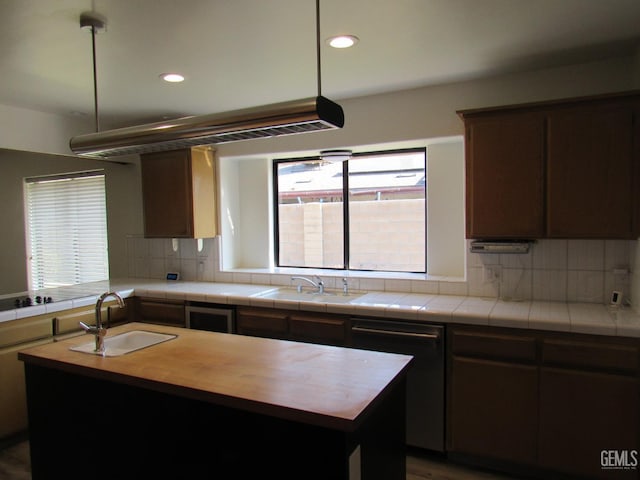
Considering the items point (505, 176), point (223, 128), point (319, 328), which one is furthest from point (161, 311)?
point (505, 176)

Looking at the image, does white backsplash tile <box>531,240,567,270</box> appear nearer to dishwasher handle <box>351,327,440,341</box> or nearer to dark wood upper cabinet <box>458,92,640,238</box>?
dark wood upper cabinet <box>458,92,640,238</box>

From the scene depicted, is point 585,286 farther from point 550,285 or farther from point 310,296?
point 310,296

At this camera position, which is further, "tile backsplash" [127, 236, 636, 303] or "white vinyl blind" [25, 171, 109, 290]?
"white vinyl blind" [25, 171, 109, 290]

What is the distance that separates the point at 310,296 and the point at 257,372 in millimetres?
1758

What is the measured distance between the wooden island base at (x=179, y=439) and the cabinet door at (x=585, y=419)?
102cm

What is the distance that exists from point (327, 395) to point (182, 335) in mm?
1170

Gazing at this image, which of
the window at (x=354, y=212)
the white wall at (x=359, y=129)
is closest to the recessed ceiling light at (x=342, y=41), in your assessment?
the white wall at (x=359, y=129)

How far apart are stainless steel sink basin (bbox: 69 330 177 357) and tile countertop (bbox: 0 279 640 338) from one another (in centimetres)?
99

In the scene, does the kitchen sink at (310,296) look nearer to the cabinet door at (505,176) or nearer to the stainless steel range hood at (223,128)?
the cabinet door at (505,176)

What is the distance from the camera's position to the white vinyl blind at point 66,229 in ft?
12.2

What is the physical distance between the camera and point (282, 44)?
7.91 feet

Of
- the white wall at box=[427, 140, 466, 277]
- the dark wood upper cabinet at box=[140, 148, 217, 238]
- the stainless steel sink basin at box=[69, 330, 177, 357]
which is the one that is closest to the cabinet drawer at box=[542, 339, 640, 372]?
the white wall at box=[427, 140, 466, 277]

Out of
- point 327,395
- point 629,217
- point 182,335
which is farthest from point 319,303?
point 629,217

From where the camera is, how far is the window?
378cm
